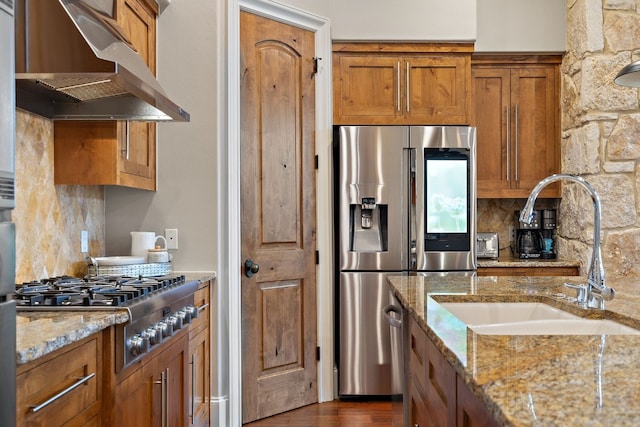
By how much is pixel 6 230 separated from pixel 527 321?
1.38 metres

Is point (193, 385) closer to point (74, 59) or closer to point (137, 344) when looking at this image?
point (137, 344)

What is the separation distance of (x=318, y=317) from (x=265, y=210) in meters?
0.83

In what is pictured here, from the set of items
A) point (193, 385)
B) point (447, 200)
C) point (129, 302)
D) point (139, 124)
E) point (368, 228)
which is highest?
point (139, 124)

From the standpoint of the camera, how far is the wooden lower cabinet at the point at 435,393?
1.06m

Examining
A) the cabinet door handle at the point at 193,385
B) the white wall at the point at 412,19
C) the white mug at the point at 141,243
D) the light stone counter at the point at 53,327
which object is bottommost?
the cabinet door handle at the point at 193,385

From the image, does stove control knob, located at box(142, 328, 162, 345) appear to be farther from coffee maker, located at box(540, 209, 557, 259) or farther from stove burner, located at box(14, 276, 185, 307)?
coffee maker, located at box(540, 209, 557, 259)

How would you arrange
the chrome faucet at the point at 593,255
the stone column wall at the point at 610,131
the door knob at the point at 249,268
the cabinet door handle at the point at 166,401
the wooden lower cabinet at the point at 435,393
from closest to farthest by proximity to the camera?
the wooden lower cabinet at the point at 435,393, the chrome faucet at the point at 593,255, the cabinet door handle at the point at 166,401, the door knob at the point at 249,268, the stone column wall at the point at 610,131

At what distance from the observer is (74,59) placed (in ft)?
6.23

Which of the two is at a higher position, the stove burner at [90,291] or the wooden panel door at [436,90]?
the wooden panel door at [436,90]

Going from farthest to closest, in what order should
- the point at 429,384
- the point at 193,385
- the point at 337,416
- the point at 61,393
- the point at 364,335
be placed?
1. the point at 364,335
2. the point at 337,416
3. the point at 193,385
4. the point at 429,384
5. the point at 61,393

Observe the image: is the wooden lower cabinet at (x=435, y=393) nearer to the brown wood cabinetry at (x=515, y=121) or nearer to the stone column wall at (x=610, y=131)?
the stone column wall at (x=610, y=131)

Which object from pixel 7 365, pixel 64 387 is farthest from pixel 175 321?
pixel 7 365

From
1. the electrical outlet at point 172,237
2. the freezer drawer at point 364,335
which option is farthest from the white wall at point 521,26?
the electrical outlet at point 172,237

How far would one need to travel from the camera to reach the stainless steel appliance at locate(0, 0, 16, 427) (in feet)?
3.34
